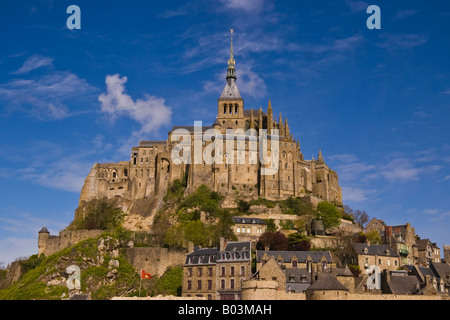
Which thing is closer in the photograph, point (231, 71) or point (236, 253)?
point (236, 253)

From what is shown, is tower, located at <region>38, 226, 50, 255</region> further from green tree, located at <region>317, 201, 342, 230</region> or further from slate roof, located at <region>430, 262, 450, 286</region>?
slate roof, located at <region>430, 262, 450, 286</region>

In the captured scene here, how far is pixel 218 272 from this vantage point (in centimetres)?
5569

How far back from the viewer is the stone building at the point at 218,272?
2156 inches

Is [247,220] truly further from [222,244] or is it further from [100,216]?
[100,216]

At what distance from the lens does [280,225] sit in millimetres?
75750

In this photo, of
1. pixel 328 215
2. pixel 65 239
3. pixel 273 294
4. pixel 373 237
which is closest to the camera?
pixel 273 294

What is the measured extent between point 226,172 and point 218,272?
3051 centimetres

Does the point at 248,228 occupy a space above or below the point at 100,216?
below

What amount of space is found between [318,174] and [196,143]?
18.2 metres

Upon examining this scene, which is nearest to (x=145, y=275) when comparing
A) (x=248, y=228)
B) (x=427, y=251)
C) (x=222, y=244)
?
(x=222, y=244)

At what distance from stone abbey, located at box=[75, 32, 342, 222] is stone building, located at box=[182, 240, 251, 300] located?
25.0 meters

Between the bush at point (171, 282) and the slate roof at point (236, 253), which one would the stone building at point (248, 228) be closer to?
the bush at point (171, 282)
